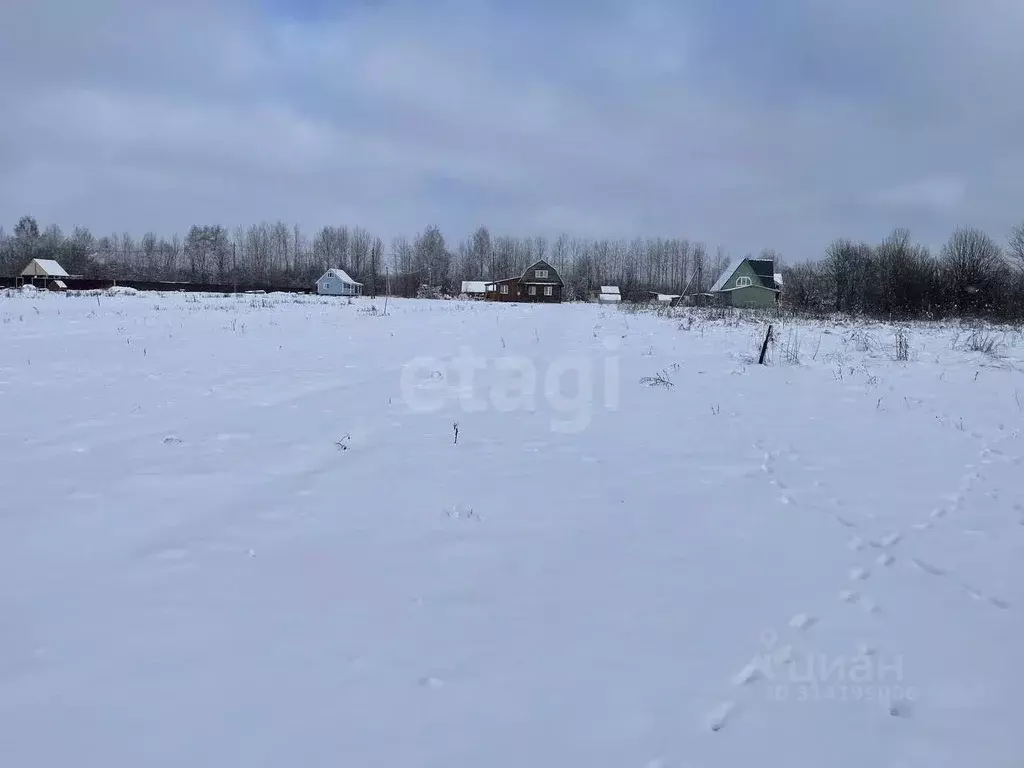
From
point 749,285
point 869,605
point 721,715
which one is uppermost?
point 749,285

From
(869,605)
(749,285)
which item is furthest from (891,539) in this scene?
(749,285)

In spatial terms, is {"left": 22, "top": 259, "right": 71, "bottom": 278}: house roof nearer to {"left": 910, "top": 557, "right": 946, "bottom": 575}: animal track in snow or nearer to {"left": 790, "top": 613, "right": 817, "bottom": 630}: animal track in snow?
{"left": 790, "top": 613, "right": 817, "bottom": 630}: animal track in snow

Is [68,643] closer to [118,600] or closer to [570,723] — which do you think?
[118,600]

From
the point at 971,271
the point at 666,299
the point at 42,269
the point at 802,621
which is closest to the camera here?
the point at 802,621

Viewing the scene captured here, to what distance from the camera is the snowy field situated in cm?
243

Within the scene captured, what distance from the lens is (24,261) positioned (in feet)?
285

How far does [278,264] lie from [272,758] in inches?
4658

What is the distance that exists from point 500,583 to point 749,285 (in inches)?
2192

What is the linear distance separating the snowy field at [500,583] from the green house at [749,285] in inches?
1913

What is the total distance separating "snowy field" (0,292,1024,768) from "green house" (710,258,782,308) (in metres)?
48.6

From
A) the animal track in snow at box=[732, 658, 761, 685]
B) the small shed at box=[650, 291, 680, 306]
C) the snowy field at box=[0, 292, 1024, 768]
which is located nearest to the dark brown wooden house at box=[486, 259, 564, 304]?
the small shed at box=[650, 291, 680, 306]

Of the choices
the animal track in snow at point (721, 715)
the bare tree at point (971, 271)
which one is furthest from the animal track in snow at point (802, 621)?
the bare tree at point (971, 271)

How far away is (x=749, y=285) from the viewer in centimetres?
5322

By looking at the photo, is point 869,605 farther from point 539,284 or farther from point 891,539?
point 539,284
